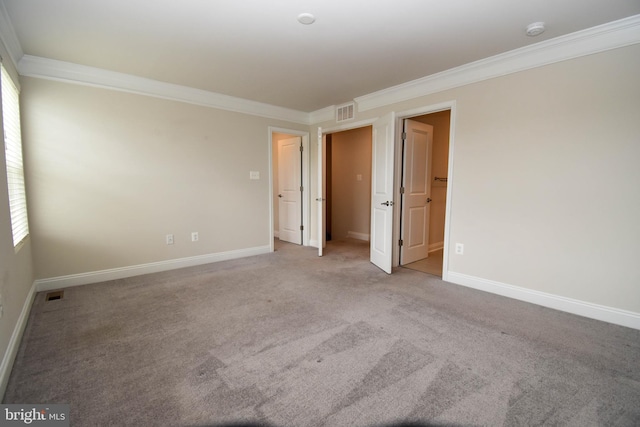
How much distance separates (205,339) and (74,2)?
2.63 metres

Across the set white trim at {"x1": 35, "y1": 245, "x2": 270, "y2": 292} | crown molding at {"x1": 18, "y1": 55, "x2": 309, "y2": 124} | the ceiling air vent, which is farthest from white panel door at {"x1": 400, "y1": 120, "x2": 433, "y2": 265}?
white trim at {"x1": 35, "y1": 245, "x2": 270, "y2": 292}

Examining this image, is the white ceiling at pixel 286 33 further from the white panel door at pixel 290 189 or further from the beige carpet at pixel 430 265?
the beige carpet at pixel 430 265

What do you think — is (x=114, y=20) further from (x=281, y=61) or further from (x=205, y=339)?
(x=205, y=339)

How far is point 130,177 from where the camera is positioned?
3.56m

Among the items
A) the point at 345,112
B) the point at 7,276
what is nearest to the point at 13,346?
the point at 7,276

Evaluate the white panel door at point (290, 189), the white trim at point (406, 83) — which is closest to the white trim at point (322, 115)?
the white panel door at point (290, 189)

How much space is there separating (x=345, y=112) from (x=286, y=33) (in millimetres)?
2349

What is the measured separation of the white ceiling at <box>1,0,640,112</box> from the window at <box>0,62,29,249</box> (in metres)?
0.51

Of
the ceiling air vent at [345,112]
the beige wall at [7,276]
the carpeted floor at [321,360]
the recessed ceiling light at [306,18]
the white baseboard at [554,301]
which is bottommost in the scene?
the carpeted floor at [321,360]

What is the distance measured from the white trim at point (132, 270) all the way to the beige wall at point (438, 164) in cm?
306

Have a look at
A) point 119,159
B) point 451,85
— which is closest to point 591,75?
point 451,85

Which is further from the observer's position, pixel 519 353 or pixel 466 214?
pixel 466 214

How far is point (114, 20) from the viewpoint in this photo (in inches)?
90.4

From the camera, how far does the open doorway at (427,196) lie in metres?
4.09
